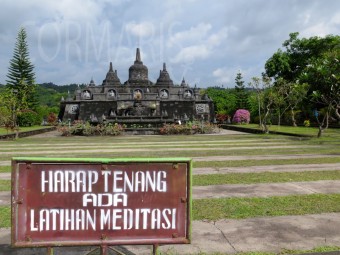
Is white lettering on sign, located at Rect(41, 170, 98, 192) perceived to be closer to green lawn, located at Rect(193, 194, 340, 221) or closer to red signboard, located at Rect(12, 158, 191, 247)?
red signboard, located at Rect(12, 158, 191, 247)

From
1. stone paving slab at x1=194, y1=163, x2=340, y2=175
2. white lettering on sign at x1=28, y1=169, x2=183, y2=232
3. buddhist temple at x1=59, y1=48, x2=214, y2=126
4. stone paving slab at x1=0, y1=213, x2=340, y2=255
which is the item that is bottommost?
stone paving slab at x1=0, y1=213, x2=340, y2=255

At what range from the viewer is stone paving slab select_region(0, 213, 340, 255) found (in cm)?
378

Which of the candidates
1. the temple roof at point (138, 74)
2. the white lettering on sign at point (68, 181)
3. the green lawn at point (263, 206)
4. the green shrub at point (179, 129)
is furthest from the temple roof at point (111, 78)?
the white lettering on sign at point (68, 181)

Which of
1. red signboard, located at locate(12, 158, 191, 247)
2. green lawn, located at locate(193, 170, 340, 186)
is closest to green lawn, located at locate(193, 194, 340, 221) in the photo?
green lawn, located at locate(193, 170, 340, 186)

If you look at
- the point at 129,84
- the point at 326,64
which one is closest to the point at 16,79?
the point at 129,84

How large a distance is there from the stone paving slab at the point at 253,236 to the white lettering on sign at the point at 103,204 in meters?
0.73

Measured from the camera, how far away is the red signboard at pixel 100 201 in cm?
305

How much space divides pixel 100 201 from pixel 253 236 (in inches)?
78.1

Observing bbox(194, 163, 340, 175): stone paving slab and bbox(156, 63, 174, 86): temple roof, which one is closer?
bbox(194, 163, 340, 175): stone paving slab

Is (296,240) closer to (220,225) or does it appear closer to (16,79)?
(220,225)

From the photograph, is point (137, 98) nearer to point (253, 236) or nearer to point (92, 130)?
point (92, 130)

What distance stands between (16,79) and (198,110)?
83.6ft

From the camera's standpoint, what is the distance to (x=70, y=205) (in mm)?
3100

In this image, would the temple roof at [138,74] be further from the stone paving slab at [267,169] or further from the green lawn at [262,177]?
the green lawn at [262,177]
